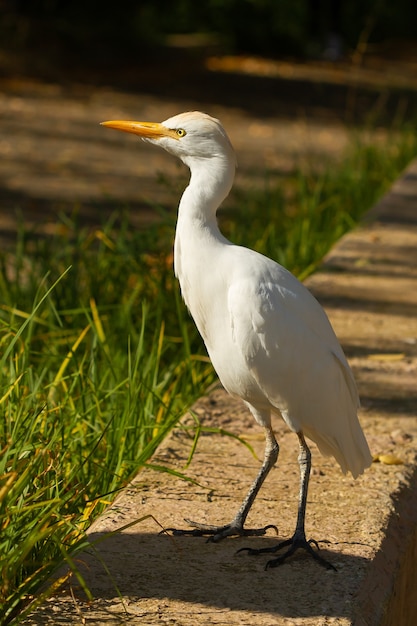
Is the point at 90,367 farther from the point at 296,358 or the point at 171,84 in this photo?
the point at 171,84

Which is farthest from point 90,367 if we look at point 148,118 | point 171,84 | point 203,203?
point 171,84

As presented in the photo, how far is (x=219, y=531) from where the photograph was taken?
128 inches

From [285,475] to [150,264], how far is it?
220cm

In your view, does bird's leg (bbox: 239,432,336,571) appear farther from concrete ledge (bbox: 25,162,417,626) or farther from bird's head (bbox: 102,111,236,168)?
bird's head (bbox: 102,111,236,168)

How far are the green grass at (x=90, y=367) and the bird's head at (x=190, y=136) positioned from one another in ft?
1.79

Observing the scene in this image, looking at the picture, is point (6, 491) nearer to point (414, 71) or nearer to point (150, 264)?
point (150, 264)

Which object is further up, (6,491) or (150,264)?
(6,491)

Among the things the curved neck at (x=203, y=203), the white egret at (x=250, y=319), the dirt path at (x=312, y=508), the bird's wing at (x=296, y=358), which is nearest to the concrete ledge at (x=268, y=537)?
the dirt path at (x=312, y=508)

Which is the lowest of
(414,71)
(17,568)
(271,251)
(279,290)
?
(414,71)

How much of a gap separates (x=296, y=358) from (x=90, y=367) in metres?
1.25

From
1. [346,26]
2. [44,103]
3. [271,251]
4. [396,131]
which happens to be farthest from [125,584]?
[346,26]

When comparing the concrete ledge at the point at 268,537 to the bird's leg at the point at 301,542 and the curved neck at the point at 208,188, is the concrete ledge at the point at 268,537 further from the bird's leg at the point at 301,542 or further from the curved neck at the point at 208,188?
the curved neck at the point at 208,188

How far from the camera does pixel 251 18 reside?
20.8 meters

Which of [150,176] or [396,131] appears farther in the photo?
[396,131]
